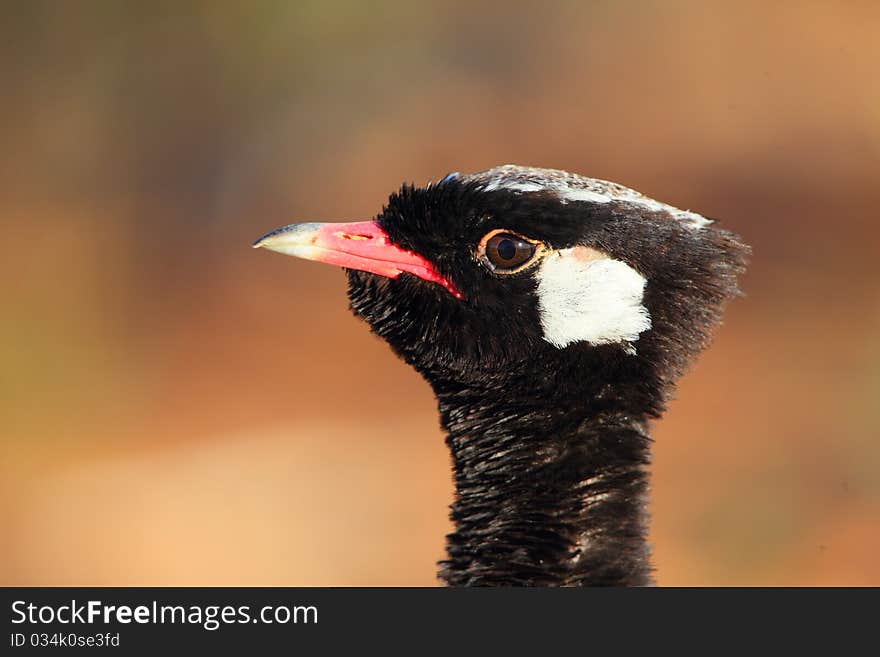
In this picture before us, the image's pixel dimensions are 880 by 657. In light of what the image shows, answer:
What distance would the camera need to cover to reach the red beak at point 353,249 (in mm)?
4305

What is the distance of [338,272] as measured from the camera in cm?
1415

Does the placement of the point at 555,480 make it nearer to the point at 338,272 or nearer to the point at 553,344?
the point at 553,344

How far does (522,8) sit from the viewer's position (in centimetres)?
1418

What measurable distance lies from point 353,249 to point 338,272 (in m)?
9.85

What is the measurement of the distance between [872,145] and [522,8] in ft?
14.7

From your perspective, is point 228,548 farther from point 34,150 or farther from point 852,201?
point 852,201

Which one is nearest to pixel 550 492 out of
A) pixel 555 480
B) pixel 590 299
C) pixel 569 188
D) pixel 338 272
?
pixel 555 480

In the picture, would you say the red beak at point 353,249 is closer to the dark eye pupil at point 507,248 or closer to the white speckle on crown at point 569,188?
the dark eye pupil at point 507,248

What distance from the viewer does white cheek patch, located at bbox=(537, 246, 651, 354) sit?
4113 millimetres

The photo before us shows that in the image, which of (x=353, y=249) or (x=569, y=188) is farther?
(x=353, y=249)

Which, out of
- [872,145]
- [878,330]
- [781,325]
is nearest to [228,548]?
[781,325]

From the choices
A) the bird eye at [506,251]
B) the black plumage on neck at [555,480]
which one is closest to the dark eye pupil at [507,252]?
the bird eye at [506,251]

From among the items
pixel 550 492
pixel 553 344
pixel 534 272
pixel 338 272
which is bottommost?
pixel 550 492

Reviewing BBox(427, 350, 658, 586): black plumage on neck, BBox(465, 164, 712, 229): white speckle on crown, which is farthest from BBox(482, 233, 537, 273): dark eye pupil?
BBox(427, 350, 658, 586): black plumage on neck
